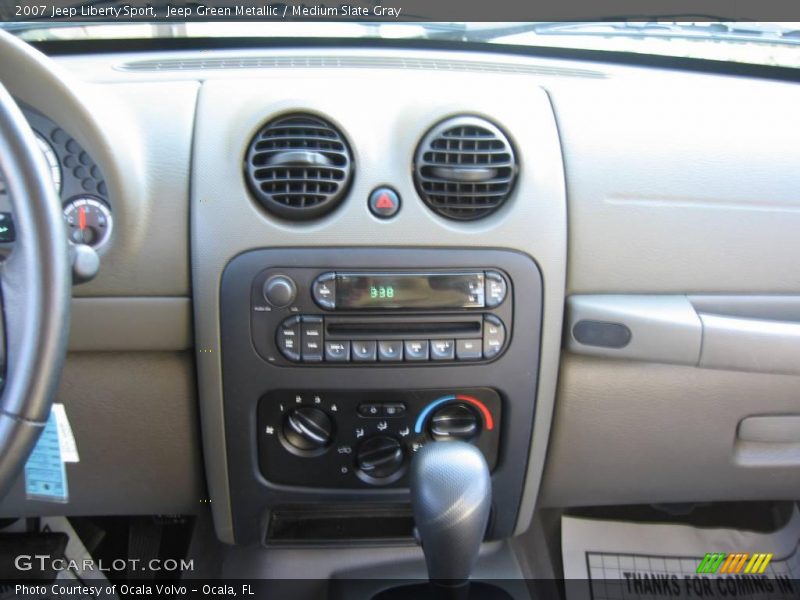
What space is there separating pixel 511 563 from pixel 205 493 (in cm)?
60

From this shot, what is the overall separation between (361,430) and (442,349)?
0.67ft

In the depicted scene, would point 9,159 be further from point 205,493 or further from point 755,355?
point 755,355

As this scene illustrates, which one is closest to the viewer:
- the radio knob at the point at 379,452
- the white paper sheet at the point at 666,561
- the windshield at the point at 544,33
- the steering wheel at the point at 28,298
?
the steering wheel at the point at 28,298

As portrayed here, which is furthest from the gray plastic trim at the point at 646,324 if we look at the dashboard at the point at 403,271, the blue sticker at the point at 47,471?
the blue sticker at the point at 47,471

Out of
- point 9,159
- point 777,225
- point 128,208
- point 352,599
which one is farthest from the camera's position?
point 352,599

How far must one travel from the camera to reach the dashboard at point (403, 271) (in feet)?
3.42

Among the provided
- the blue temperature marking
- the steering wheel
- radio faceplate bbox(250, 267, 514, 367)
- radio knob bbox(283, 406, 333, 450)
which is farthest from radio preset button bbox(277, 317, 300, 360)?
the steering wheel

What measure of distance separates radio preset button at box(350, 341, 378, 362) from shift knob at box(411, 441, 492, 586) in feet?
0.56

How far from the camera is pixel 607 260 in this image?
44.2 inches

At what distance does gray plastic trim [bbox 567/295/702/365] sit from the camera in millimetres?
1122

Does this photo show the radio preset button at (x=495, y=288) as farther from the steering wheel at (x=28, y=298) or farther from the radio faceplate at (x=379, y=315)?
the steering wheel at (x=28, y=298)

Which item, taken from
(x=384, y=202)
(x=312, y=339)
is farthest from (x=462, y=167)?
(x=312, y=339)

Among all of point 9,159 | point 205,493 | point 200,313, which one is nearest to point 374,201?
point 200,313

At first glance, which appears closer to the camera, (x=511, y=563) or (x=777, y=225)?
(x=777, y=225)
